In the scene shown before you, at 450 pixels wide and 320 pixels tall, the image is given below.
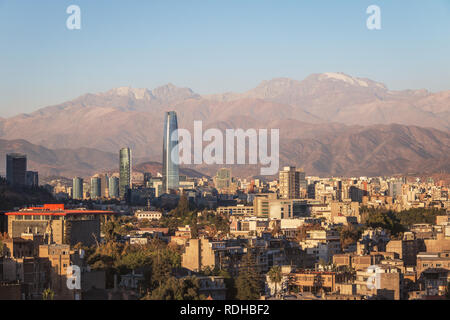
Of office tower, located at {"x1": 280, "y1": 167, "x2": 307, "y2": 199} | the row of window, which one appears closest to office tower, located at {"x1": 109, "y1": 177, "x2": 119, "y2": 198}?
office tower, located at {"x1": 280, "y1": 167, "x2": 307, "y2": 199}

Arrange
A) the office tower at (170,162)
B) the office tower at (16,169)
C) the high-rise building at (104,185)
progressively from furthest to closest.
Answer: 1. the high-rise building at (104,185)
2. the office tower at (170,162)
3. the office tower at (16,169)

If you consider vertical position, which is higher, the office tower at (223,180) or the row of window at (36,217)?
the office tower at (223,180)

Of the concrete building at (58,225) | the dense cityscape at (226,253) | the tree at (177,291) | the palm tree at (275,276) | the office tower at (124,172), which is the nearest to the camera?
the tree at (177,291)

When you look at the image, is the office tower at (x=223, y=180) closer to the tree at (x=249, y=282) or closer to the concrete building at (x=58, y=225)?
the concrete building at (x=58, y=225)

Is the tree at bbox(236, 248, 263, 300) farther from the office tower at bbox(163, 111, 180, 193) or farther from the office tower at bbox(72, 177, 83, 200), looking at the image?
the office tower at bbox(72, 177, 83, 200)


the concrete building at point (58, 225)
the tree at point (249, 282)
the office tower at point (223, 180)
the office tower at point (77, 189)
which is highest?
the office tower at point (223, 180)

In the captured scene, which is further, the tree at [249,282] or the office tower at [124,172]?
the office tower at [124,172]

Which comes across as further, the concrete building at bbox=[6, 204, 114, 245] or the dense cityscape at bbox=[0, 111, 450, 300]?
the concrete building at bbox=[6, 204, 114, 245]

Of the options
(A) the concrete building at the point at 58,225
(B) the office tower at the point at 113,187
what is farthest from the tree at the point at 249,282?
(B) the office tower at the point at 113,187
